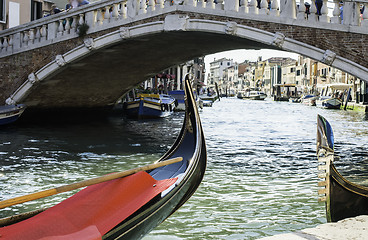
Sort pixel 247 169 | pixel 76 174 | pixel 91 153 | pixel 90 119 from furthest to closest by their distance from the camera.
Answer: pixel 90 119, pixel 91 153, pixel 247 169, pixel 76 174

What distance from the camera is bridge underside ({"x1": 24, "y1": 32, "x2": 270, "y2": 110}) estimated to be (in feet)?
20.4

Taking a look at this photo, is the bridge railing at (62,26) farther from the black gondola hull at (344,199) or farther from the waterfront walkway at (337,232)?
the waterfront walkway at (337,232)

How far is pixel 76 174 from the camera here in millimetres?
3607

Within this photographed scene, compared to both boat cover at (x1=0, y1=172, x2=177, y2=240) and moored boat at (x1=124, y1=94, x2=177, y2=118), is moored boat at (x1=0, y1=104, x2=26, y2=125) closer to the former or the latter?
moored boat at (x1=124, y1=94, x2=177, y2=118)

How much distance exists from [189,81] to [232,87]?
54061 millimetres

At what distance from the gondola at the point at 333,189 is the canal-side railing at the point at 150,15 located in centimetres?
289

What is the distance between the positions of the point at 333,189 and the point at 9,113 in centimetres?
528

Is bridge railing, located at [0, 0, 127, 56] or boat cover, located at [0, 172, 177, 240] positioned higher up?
bridge railing, located at [0, 0, 127, 56]

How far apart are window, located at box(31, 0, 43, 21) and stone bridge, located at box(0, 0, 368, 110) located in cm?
180

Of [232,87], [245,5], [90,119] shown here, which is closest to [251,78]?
[232,87]

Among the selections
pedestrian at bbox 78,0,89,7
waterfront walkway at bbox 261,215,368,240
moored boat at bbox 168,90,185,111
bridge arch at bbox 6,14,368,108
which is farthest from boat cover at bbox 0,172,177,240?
moored boat at bbox 168,90,185,111

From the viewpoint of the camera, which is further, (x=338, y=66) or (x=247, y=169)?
(x=338, y=66)

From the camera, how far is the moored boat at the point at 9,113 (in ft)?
20.7

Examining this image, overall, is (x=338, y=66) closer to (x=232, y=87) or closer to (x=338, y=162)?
(x=338, y=162)
